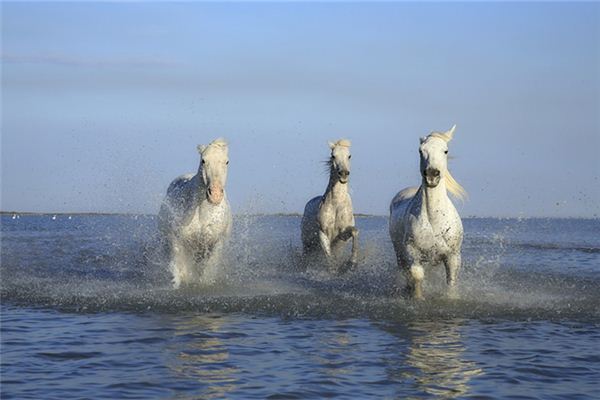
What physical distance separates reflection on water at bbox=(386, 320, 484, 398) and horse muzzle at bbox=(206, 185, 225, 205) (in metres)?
3.55

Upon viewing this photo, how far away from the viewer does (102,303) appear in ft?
36.2

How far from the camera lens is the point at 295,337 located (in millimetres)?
8633

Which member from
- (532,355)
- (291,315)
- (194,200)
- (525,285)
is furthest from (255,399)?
(525,285)

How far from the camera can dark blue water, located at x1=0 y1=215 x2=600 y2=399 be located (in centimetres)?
657

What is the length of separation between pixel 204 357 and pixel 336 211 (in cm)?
795

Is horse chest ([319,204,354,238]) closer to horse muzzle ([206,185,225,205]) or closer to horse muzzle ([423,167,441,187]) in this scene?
horse muzzle ([206,185,225,205])

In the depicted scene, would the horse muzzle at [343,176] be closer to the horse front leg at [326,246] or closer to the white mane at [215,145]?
the horse front leg at [326,246]

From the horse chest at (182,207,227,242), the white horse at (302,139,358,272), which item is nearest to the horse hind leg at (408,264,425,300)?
the horse chest at (182,207,227,242)

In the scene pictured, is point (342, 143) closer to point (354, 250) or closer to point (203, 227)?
point (354, 250)

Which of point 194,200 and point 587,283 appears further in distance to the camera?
point 587,283

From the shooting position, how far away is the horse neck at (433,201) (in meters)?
10.9

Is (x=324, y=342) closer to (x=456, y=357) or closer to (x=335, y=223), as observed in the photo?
(x=456, y=357)

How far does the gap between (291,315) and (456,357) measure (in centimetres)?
299

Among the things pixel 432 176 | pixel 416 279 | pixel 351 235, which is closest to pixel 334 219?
pixel 351 235
